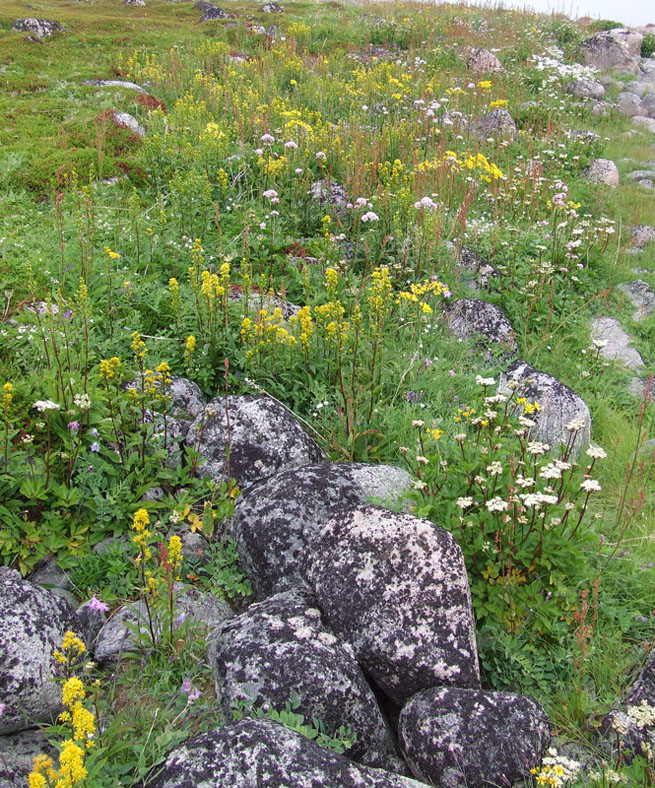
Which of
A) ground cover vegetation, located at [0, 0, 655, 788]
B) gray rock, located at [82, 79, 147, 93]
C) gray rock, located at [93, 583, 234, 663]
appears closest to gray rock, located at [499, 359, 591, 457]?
ground cover vegetation, located at [0, 0, 655, 788]

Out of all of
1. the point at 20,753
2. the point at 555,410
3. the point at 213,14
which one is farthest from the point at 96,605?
the point at 213,14

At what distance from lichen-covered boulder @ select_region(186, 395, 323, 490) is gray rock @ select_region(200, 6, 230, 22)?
20.6 metres

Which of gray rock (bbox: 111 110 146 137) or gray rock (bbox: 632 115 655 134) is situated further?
gray rock (bbox: 632 115 655 134)

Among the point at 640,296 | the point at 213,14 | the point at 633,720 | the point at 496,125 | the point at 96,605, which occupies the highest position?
the point at 213,14

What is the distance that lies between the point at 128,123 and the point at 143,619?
9.24 m

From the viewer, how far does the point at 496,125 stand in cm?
1273

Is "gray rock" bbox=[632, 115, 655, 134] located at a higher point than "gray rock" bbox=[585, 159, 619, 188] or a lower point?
higher

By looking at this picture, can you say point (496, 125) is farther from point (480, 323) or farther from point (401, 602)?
point (401, 602)

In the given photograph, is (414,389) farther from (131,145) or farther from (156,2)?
(156,2)

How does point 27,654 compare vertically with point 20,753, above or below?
above

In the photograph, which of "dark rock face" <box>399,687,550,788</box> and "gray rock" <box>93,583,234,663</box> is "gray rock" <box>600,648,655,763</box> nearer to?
"dark rock face" <box>399,687,550,788</box>

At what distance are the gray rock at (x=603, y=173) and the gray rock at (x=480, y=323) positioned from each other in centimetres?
616

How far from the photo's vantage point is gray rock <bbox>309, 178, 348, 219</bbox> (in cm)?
825

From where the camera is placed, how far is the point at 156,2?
26281 millimetres
